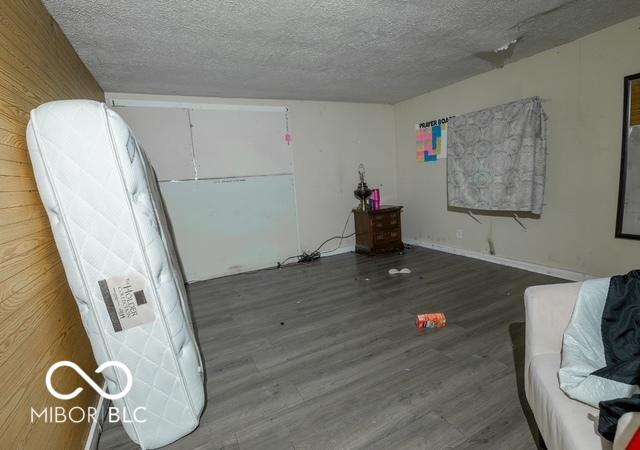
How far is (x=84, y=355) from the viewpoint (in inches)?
63.4

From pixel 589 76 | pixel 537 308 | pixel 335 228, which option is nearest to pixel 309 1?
pixel 537 308

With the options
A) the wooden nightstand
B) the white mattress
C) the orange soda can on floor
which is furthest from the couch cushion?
the wooden nightstand

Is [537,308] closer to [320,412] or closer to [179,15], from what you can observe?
[320,412]

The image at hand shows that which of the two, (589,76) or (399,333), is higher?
(589,76)

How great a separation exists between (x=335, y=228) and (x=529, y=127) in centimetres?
271

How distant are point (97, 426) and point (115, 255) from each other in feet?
3.25

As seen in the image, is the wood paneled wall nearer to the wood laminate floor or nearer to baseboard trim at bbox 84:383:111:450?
baseboard trim at bbox 84:383:111:450

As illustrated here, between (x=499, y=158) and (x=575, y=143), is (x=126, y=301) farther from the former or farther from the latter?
(x=575, y=143)

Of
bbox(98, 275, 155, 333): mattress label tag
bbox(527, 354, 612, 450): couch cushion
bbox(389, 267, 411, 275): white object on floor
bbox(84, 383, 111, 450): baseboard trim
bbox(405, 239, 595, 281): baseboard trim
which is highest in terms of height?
bbox(98, 275, 155, 333): mattress label tag

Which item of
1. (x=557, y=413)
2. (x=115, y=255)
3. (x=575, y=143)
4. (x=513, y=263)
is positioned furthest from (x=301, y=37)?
(x=513, y=263)

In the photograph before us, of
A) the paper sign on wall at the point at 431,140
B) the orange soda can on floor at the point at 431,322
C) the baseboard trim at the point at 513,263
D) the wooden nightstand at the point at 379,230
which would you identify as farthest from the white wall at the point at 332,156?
the orange soda can on floor at the point at 431,322

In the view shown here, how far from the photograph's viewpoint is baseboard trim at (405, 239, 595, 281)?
2.99 m

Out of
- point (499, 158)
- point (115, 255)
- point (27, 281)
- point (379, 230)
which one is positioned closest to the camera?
point (27, 281)

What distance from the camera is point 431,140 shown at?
4305 mm
